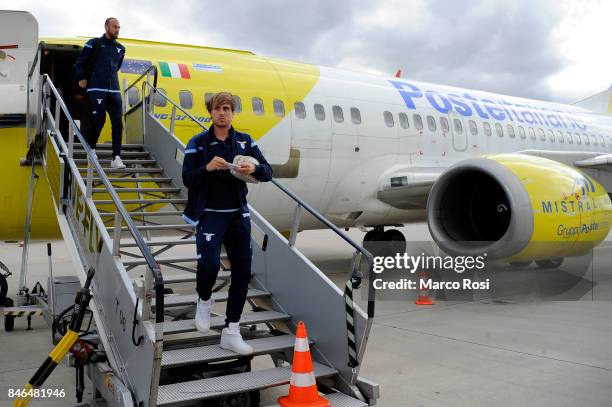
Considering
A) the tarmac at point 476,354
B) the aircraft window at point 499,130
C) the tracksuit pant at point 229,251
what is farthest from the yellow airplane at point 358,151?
the tracksuit pant at point 229,251

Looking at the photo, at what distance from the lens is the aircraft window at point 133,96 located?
7092mm

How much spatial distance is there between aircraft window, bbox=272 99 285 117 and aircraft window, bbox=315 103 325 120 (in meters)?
0.60

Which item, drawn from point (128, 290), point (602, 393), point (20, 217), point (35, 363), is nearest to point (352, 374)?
point (128, 290)

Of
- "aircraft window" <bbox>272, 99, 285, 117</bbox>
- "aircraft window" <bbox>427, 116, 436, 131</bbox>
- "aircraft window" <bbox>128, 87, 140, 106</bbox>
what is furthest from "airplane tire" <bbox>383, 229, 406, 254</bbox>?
"aircraft window" <bbox>128, 87, 140, 106</bbox>

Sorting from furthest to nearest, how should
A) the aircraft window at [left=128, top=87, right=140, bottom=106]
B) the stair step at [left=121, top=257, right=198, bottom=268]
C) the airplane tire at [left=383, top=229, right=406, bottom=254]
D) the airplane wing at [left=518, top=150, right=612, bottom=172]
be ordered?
the airplane tire at [left=383, top=229, right=406, bottom=254] → the airplane wing at [left=518, top=150, right=612, bottom=172] → the aircraft window at [left=128, top=87, right=140, bottom=106] → the stair step at [left=121, top=257, right=198, bottom=268]

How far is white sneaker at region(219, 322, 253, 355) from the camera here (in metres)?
3.72

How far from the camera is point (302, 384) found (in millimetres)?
3457

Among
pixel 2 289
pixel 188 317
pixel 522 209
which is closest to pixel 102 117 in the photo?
pixel 188 317

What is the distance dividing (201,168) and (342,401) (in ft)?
5.40

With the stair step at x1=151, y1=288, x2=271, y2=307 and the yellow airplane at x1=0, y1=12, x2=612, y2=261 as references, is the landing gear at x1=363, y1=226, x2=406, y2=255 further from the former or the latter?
the stair step at x1=151, y1=288, x2=271, y2=307

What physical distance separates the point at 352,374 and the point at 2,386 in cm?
268

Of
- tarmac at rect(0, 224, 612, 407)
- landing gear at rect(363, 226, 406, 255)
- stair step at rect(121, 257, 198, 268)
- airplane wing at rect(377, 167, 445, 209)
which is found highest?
airplane wing at rect(377, 167, 445, 209)

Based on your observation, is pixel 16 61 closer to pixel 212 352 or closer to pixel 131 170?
pixel 131 170

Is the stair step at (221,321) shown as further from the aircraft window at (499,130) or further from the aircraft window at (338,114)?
the aircraft window at (499,130)
